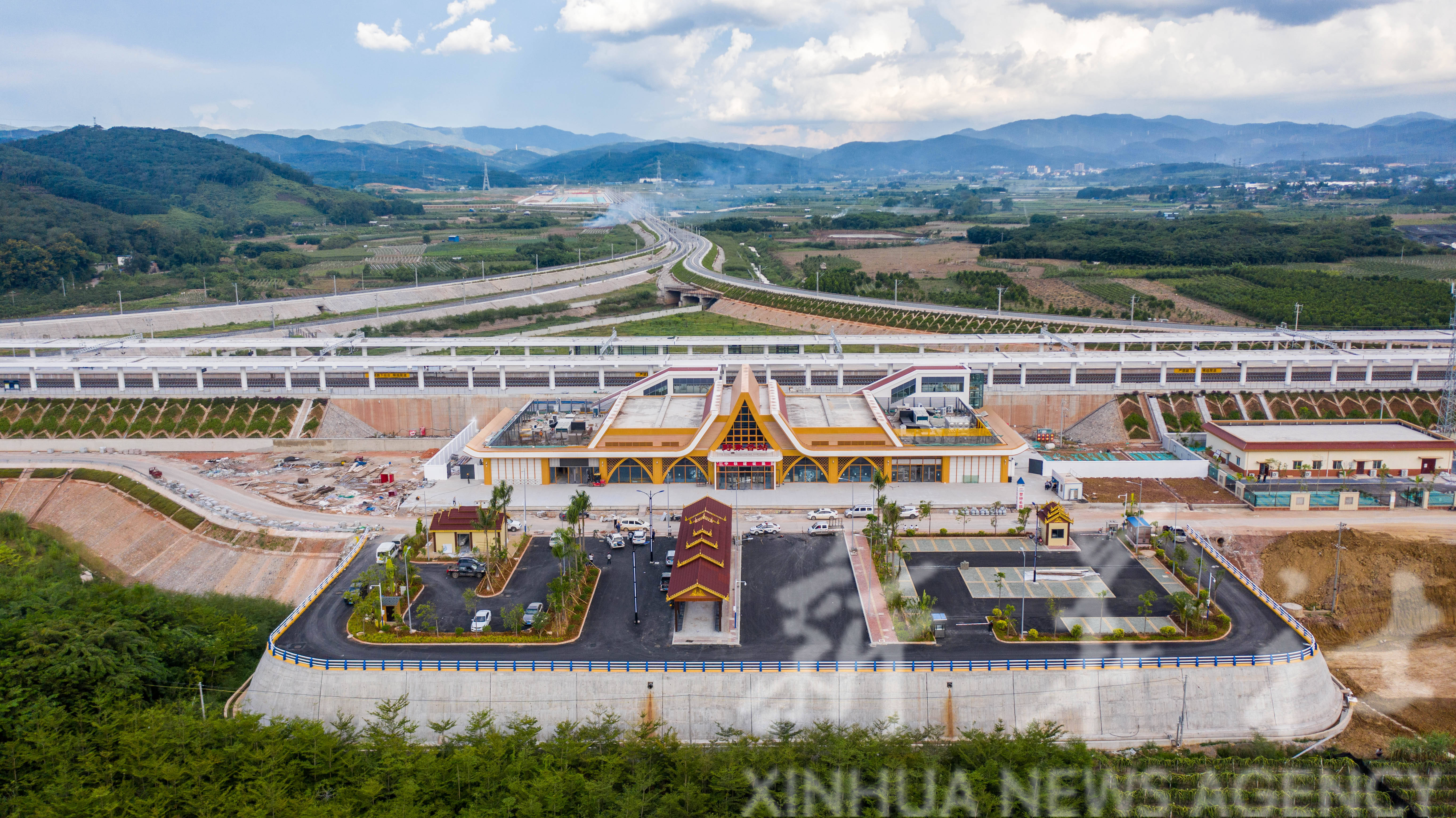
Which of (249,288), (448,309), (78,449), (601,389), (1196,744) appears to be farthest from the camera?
(249,288)

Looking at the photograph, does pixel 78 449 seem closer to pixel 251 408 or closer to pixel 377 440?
pixel 251 408

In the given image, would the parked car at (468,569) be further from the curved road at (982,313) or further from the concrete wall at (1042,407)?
the curved road at (982,313)

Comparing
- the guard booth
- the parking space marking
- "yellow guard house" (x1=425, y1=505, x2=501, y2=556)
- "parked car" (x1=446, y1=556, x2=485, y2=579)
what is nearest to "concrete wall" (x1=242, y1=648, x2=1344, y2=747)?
the parking space marking

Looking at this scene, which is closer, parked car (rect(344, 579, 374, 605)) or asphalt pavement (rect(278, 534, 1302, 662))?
asphalt pavement (rect(278, 534, 1302, 662))

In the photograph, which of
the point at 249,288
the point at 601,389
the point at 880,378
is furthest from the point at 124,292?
the point at 880,378

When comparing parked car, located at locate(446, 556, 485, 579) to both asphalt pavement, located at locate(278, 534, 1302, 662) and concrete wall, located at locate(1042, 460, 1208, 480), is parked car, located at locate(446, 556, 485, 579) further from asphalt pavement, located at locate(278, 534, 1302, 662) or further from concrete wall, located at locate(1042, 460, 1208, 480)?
concrete wall, located at locate(1042, 460, 1208, 480)

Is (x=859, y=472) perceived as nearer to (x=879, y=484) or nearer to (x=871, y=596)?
(x=879, y=484)
